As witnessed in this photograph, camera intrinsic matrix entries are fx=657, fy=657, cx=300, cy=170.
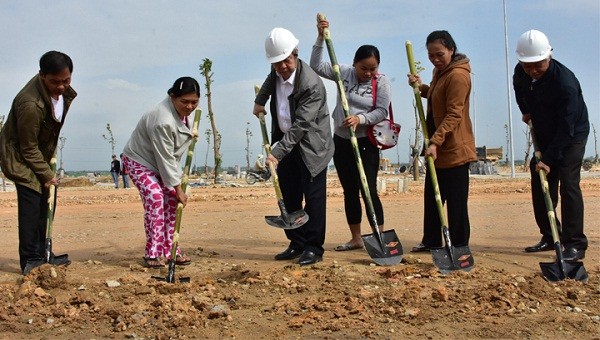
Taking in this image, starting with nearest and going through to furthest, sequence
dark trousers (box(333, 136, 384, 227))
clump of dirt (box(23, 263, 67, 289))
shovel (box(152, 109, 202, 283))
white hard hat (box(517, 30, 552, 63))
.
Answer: clump of dirt (box(23, 263, 67, 289))
shovel (box(152, 109, 202, 283))
white hard hat (box(517, 30, 552, 63))
dark trousers (box(333, 136, 384, 227))

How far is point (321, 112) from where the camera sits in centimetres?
571

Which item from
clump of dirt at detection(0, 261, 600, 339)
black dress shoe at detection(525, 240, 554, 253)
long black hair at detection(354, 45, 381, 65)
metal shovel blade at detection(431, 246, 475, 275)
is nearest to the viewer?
clump of dirt at detection(0, 261, 600, 339)

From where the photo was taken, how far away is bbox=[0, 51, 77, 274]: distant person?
5.26 meters

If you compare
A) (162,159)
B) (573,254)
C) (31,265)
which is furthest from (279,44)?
(573,254)

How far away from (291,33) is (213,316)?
2.49 m

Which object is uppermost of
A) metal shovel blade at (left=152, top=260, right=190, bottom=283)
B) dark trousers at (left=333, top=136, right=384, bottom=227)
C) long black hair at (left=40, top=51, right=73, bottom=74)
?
long black hair at (left=40, top=51, right=73, bottom=74)

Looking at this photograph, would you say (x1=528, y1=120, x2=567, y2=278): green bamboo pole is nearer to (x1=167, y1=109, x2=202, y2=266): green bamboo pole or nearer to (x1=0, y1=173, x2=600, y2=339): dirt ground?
(x1=0, y1=173, x2=600, y2=339): dirt ground

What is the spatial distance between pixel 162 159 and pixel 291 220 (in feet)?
3.89

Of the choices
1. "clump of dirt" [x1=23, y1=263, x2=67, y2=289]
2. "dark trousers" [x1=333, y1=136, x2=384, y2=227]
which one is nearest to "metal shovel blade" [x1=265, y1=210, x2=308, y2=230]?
"dark trousers" [x1=333, y1=136, x2=384, y2=227]

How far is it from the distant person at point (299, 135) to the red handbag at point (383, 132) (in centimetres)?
46

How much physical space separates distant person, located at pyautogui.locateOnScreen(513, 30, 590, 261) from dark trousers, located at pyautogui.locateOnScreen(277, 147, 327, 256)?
74.1 inches

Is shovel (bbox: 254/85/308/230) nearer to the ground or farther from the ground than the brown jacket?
nearer to the ground

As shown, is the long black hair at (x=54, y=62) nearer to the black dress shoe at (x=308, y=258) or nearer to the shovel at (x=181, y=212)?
the shovel at (x=181, y=212)

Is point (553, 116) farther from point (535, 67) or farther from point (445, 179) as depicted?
point (445, 179)
